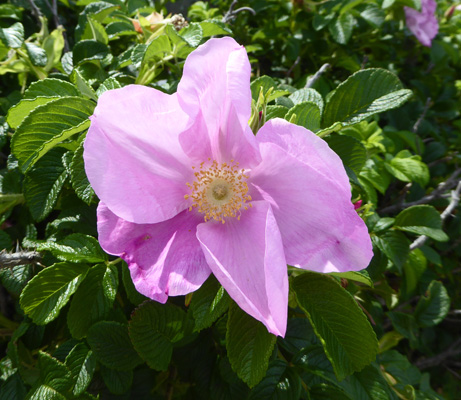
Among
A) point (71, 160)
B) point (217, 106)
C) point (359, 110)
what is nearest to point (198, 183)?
point (217, 106)

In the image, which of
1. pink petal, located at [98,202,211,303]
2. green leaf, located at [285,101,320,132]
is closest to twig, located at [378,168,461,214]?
green leaf, located at [285,101,320,132]

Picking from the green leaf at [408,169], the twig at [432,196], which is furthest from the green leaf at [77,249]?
the twig at [432,196]

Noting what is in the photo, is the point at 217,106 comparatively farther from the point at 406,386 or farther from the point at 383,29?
the point at 383,29

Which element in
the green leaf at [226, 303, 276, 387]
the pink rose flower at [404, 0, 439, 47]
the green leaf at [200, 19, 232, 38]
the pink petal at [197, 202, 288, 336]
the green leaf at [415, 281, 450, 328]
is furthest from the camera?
the pink rose flower at [404, 0, 439, 47]

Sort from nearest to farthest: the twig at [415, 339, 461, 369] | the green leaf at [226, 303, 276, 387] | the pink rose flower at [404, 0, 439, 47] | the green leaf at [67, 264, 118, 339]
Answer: the green leaf at [226, 303, 276, 387], the green leaf at [67, 264, 118, 339], the twig at [415, 339, 461, 369], the pink rose flower at [404, 0, 439, 47]

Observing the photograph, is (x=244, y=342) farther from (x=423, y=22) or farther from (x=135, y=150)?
(x=423, y=22)

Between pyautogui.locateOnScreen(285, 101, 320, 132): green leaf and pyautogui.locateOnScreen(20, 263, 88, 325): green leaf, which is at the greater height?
pyautogui.locateOnScreen(285, 101, 320, 132): green leaf

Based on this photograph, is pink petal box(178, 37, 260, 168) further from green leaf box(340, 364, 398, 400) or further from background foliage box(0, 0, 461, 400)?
green leaf box(340, 364, 398, 400)
